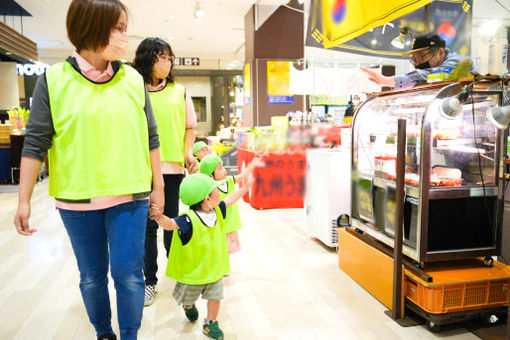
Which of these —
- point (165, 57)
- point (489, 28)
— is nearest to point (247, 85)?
point (489, 28)

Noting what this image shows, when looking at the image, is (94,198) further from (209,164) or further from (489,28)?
(489,28)

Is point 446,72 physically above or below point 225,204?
above

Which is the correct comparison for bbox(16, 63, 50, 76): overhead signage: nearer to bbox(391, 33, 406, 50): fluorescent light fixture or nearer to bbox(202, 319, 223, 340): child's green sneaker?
bbox(391, 33, 406, 50): fluorescent light fixture

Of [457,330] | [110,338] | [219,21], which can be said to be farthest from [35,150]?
[219,21]

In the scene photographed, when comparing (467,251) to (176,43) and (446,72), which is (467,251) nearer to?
(446,72)

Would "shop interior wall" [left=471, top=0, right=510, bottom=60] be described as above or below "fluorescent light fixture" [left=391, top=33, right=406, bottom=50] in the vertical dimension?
above

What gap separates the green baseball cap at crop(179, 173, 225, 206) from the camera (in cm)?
203

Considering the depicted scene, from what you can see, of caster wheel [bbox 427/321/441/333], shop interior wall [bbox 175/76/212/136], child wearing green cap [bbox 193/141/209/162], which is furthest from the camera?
shop interior wall [bbox 175/76/212/136]

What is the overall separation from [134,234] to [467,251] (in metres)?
1.97

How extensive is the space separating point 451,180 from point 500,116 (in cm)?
70

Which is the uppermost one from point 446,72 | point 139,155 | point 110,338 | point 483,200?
A: point 446,72

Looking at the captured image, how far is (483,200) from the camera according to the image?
2412 mm

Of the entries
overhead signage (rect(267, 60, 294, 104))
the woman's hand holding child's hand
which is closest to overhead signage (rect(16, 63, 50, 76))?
overhead signage (rect(267, 60, 294, 104))

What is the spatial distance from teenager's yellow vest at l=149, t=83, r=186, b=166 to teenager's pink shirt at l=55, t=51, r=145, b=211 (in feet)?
2.68
